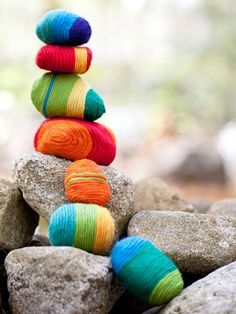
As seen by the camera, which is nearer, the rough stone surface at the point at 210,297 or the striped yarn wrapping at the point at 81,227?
the rough stone surface at the point at 210,297

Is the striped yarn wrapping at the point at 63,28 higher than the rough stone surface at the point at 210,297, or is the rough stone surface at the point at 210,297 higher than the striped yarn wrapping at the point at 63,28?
the striped yarn wrapping at the point at 63,28

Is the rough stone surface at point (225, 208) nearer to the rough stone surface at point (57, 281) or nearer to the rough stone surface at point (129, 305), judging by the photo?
the rough stone surface at point (129, 305)

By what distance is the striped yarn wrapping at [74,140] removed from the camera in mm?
1431

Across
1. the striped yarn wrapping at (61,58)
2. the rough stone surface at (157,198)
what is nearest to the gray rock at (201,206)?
the rough stone surface at (157,198)

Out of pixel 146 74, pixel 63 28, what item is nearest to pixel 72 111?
pixel 63 28

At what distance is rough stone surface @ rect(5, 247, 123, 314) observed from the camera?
1171 millimetres

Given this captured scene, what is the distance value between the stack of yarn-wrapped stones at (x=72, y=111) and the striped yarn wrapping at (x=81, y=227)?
4 cm

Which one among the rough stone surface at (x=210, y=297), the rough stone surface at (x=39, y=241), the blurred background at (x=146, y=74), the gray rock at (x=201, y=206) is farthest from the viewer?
the blurred background at (x=146, y=74)

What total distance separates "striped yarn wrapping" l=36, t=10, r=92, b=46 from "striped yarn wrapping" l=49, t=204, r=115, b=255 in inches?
16.9

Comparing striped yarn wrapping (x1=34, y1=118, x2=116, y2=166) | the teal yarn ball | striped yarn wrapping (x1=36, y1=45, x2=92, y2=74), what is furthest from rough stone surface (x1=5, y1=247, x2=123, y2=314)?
striped yarn wrapping (x1=36, y1=45, x2=92, y2=74)

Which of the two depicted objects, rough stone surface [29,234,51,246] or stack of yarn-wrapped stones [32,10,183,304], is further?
rough stone surface [29,234,51,246]

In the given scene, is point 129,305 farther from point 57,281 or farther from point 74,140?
point 74,140

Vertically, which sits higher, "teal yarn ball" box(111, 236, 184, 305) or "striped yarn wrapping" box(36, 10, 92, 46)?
"striped yarn wrapping" box(36, 10, 92, 46)

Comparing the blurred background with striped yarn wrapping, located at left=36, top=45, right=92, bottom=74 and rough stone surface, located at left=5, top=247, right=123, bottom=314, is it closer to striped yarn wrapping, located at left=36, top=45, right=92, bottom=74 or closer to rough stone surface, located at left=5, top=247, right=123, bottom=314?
striped yarn wrapping, located at left=36, top=45, right=92, bottom=74
